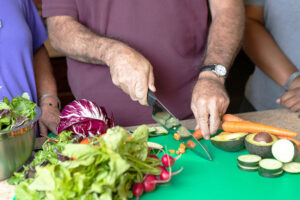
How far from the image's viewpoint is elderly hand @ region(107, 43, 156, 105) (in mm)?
1596

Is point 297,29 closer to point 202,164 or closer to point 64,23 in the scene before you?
point 202,164

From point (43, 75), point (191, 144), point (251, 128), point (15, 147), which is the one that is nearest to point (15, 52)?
point (43, 75)

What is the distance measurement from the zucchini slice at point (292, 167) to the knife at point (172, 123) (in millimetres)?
315

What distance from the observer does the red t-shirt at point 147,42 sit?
198 centimetres

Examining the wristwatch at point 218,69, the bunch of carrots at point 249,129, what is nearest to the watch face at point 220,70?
the wristwatch at point 218,69

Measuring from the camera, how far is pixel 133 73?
1.59 metres

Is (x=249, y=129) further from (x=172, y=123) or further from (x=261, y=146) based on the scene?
(x=172, y=123)

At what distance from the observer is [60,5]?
1.94 meters

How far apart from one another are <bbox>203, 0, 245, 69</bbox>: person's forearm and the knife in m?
0.44

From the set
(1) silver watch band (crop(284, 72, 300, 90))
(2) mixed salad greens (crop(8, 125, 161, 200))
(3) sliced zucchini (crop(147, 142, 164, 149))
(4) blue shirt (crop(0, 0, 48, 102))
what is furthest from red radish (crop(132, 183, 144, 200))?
(1) silver watch band (crop(284, 72, 300, 90))

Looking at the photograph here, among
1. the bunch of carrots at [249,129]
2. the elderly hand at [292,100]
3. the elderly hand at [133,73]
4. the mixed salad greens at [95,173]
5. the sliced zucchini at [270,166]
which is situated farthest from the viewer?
the elderly hand at [292,100]

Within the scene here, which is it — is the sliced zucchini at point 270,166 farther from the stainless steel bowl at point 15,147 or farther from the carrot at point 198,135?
the stainless steel bowl at point 15,147

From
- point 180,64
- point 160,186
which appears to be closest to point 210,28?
point 180,64

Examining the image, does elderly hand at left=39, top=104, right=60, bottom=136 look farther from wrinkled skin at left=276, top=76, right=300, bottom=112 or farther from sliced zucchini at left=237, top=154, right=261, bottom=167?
wrinkled skin at left=276, top=76, right=300, bottom=112
